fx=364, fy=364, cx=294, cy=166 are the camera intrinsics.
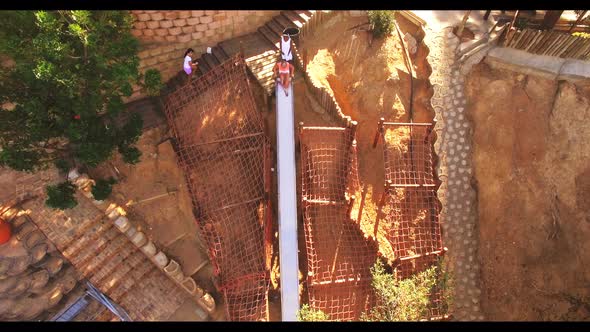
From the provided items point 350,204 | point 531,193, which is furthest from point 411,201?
point 531,193

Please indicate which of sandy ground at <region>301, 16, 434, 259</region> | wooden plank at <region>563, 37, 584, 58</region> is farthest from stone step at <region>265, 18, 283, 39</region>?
wooden plank at <region>563, 37, 584, 58</region>

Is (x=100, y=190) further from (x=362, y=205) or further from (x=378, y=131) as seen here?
(x=378, y=131)

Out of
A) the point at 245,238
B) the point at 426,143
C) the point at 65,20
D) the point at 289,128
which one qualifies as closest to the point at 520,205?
the point at 426,143

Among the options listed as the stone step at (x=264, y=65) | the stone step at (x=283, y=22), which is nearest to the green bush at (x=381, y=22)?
the stone step at (x=283, y=22)

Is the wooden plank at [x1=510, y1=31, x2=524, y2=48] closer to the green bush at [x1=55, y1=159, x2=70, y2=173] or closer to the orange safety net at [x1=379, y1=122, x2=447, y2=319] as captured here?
the orange safety net at [x1=379, y1=122, x2=447, y2=319]
